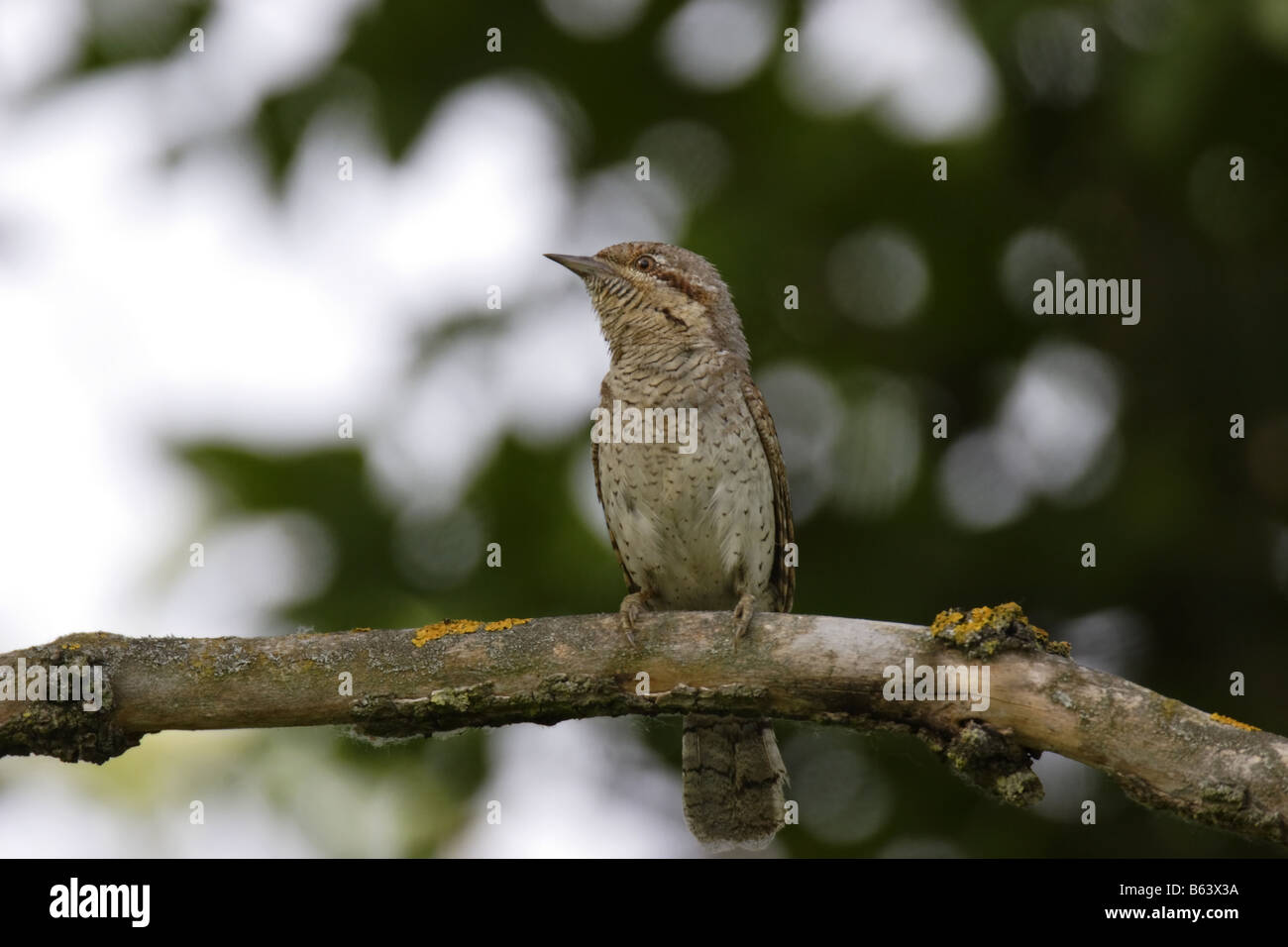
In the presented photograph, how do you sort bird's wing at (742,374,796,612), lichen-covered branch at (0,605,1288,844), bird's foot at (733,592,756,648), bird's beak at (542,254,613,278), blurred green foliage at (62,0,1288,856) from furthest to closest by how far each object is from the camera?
bird's beak at (542,254,613,278), blurred green foliage at (62,0,1288,856), bird's wing at (742,374,796,612), bird's foot at (733,592,756,648), lichen-covered branch at (0,605,1288,844)

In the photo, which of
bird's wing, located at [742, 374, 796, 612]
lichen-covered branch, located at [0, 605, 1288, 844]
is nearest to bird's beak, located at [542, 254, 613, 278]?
bird's wing, located at [742, 374, 796, 612]

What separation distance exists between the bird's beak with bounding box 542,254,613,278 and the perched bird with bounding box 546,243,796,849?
336mm

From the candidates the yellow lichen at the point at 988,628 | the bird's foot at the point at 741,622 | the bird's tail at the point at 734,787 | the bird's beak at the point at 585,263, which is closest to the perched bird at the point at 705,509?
the bird's tail at the point at 734,787

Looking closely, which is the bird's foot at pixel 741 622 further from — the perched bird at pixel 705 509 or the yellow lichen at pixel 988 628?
the perched bird at pixel 705 509

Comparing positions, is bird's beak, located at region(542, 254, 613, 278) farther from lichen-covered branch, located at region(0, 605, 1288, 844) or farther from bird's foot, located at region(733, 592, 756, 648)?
bird's foot, located at region(733, 592, 756, 648)

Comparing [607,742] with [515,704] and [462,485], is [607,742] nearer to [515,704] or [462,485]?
[462,485]

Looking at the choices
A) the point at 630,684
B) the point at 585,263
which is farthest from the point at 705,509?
the point at 630,684

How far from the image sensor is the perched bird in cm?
589

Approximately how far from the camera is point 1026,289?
7.06m

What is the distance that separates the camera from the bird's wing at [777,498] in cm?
611

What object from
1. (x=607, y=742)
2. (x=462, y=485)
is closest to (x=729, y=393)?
(x=462, y=485)

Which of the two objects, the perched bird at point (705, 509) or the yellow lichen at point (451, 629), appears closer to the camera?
the yellow lichen at point (451, 629)

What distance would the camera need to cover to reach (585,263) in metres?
6.51

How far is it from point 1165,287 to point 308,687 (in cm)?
485
